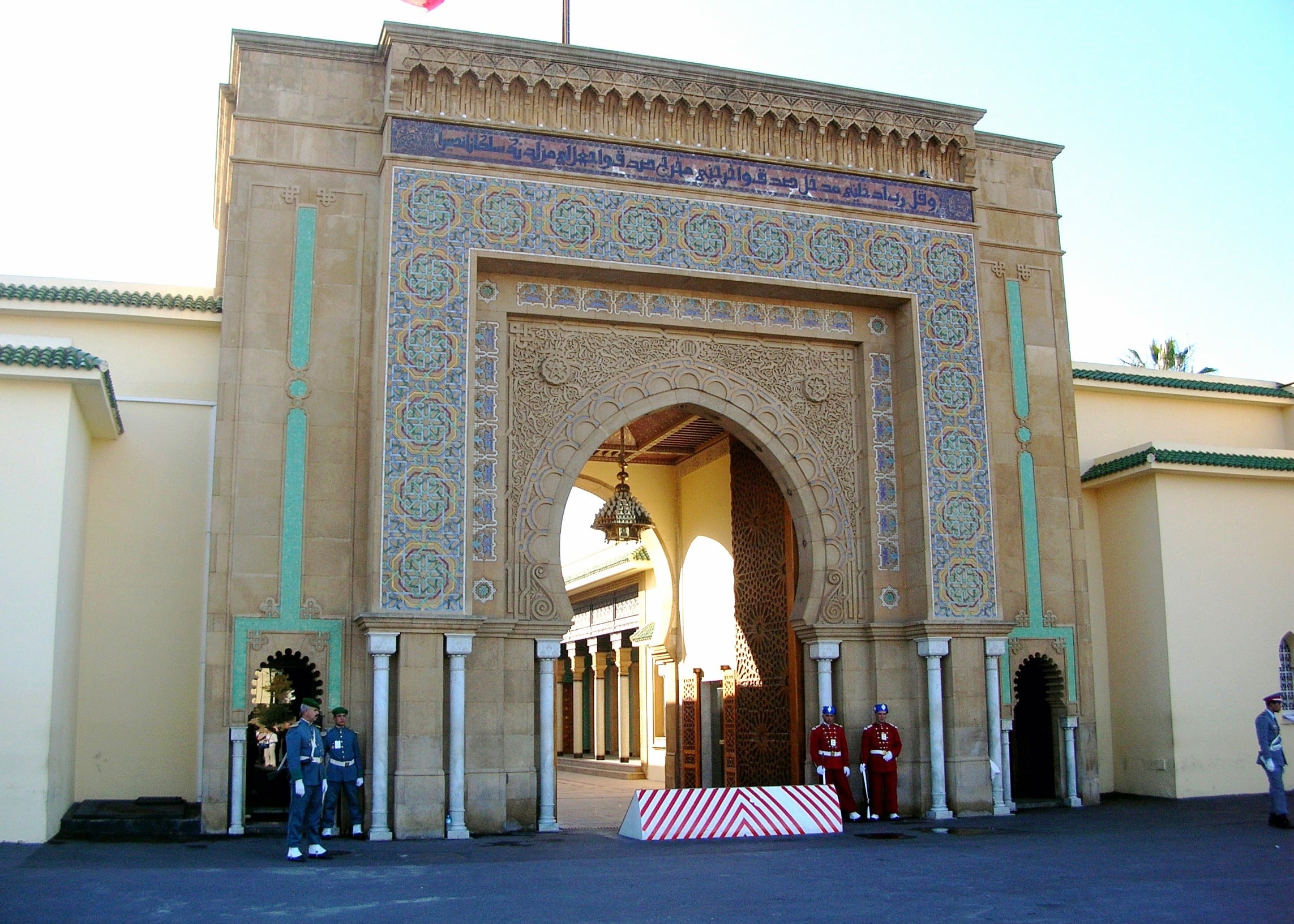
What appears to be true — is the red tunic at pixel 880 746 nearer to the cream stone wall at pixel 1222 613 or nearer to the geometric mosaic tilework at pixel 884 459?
the geometric mosaic tilework at pixel 884 459

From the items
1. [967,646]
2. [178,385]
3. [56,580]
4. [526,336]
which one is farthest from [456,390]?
[967,646]

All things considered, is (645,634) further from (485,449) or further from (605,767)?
(485,449)

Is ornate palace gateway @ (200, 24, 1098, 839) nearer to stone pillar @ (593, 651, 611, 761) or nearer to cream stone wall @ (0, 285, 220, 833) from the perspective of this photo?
cream stone wall @ (0, 285, 220, 833)

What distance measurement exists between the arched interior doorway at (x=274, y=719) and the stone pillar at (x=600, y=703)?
48.3 feet

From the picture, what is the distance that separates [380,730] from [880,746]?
184 inches

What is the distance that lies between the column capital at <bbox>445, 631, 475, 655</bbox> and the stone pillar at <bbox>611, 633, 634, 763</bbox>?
43.6 feet

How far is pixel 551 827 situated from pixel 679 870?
323cm

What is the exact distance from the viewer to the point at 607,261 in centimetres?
1244

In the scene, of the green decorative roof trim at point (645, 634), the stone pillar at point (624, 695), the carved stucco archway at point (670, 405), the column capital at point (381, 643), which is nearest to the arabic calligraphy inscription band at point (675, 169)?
the carved stucco archway at point (670, 405)

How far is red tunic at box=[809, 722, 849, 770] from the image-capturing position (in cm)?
1222

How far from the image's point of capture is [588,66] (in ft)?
41.4

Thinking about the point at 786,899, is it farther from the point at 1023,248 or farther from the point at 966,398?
the point at 1023,248

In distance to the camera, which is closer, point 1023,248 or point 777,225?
point 777,225

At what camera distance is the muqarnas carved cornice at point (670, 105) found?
12.2 meters
